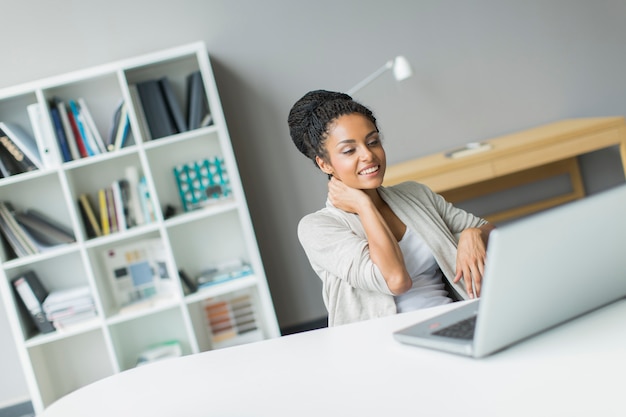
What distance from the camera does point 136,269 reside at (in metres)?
3.67

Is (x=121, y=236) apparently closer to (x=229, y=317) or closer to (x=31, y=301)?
(x=31, y=301)

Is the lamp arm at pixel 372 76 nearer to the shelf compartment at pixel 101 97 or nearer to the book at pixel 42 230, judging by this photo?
the shelf compartment at pixel 101 97

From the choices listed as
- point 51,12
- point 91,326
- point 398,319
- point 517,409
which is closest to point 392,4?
point 51,12

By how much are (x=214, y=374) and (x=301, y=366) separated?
17cm

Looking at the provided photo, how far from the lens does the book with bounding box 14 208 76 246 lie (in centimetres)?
350

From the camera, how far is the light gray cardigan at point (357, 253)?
5.48 ft

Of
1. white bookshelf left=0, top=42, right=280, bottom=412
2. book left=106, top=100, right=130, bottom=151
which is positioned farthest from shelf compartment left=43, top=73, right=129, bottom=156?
book left=106, top=100, right=130, bottom=151

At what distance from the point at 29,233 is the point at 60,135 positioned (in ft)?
1.59

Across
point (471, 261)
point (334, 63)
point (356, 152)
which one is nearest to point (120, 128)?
point (334, 63)

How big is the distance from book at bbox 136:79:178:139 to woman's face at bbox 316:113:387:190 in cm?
180

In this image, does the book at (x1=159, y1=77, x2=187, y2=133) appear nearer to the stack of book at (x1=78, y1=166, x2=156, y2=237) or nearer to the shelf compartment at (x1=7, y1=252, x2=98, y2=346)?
the stack of book at (x1=78, y1=166, x2=156, y2=237)

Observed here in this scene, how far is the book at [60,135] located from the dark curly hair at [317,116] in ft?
5.99

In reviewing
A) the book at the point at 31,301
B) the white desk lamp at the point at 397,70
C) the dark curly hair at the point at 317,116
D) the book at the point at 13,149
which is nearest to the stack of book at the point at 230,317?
the book at the point at 31,301

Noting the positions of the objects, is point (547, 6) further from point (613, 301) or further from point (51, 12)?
point (613, 301)
